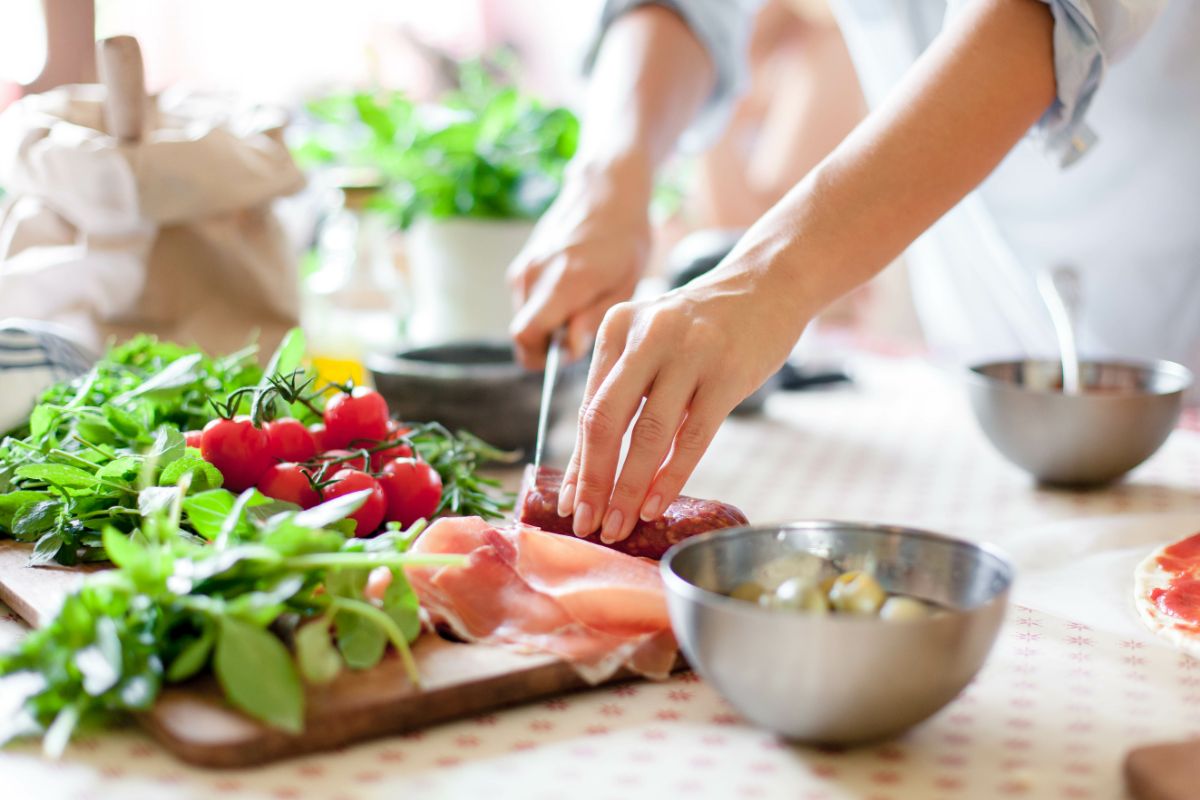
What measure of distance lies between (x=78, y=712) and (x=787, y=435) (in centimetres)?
121

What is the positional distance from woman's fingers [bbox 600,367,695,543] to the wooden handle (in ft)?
2.77

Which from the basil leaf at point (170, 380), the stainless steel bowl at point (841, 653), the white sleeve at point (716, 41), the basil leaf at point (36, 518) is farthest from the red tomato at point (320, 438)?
the white sleeve at point (716, 41)

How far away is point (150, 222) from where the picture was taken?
63.1 inches

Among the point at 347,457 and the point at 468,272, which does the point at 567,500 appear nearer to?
the point at 347,457

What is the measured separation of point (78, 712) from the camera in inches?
29.5

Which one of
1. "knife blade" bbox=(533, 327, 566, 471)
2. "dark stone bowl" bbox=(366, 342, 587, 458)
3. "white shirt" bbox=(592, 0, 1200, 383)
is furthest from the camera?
"white shirt" bbox=(592, 0, 1200, 383)

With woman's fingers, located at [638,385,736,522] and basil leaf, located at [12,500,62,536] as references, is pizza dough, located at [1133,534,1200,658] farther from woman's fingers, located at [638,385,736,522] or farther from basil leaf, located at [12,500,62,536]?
basil leaf, located at [12,500,62,536]

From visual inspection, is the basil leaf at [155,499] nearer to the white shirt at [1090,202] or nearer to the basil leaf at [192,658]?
the basil leaf at [192,658]

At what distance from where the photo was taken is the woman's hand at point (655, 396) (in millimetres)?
1011

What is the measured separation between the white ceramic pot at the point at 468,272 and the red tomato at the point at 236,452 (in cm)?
97

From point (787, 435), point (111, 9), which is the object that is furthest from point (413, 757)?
point (111, 9)

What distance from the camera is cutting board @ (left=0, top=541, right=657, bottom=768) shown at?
2.47ft

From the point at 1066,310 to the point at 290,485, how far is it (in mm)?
1063

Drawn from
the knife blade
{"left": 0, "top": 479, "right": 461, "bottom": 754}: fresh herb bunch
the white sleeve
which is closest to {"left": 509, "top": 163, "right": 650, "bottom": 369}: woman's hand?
the knife blade
